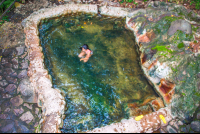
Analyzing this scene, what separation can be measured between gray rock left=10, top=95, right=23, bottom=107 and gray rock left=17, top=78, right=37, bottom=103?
0.12 metres

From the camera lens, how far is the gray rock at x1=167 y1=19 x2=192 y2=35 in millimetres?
3875

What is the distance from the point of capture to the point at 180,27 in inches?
154

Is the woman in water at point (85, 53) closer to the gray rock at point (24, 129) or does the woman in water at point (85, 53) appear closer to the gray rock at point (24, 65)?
the gray rock at point (24, 65)

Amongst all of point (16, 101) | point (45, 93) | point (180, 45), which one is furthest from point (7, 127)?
point (180, 45)

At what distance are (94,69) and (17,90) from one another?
Answer: 228 cm

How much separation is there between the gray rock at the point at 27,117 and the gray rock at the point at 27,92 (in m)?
0.32

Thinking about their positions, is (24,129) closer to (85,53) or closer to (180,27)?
(85,53)

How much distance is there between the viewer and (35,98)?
3.35 m

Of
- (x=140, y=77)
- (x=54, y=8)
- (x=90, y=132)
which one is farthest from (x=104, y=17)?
(x=90, y=132)

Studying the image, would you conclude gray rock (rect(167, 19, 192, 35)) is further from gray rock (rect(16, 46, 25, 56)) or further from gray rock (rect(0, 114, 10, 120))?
gray rock (rect(0, 114, 10, 120))

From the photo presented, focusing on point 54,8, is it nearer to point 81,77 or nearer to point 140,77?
point 81,77

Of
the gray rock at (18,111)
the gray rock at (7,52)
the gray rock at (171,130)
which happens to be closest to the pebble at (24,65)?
the gray rock at (7,52)

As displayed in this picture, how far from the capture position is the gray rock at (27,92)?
3346mm

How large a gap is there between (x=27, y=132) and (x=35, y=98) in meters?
0.80
